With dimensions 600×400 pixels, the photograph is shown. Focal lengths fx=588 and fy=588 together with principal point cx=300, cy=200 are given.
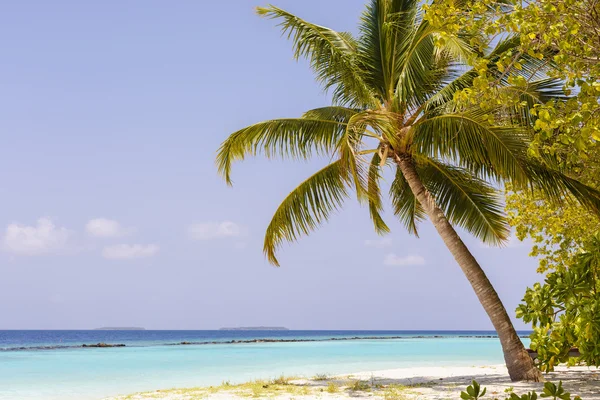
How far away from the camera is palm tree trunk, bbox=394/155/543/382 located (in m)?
9.13

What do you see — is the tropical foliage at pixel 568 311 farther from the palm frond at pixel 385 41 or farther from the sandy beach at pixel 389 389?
the palm frond at pixel 385 41

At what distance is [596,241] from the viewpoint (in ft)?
11.2

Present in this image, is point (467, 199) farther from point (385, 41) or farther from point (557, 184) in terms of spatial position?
point (385, 41)

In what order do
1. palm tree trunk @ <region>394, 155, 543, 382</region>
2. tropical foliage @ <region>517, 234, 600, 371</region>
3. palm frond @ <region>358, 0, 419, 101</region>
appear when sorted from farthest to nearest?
palm frond @ <region>358, 0, 419, 101</region> < palm tree trunk @ <region>394, 155, 543, 382</region> < tropical foliage @ <region>517, 234, 600, 371</region>

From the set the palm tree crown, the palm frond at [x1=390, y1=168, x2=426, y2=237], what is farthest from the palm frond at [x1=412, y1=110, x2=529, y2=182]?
the palm frond at [x1=390, y1=168, x2=426, y2=237]

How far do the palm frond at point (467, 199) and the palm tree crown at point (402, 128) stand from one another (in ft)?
0.06

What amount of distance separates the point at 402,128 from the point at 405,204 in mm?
3209

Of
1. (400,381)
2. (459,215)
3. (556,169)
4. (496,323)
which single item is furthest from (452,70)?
(400,381)

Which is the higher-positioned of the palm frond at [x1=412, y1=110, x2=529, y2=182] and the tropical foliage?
the palm frond at [x1=412, y1=110, x2=529, y2=182]

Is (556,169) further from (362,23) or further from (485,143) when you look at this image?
(362,23)

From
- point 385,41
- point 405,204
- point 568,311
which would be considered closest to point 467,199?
point 405,204

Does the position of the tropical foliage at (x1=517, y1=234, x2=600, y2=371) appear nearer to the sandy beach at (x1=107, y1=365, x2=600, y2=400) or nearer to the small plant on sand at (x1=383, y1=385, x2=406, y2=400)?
the sandy beach at (x1=107, y1=365, x2=600, y2=400)

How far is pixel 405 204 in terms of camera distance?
12.7m

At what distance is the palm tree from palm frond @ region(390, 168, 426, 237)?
0.20 m
